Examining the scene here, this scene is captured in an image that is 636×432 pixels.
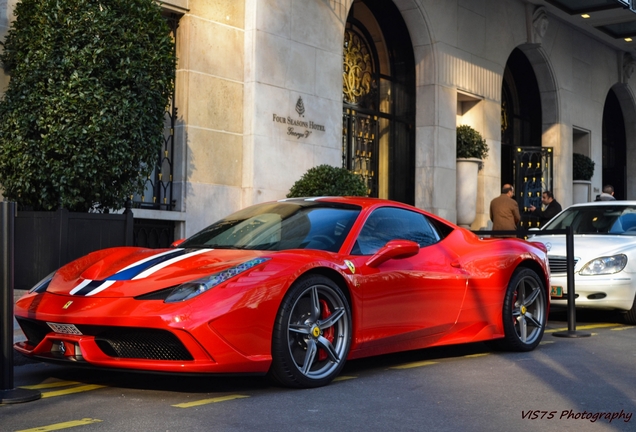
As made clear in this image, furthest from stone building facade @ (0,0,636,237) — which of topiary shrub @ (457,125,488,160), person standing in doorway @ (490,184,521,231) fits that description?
person standing in doorway @ (490,184,521,231)

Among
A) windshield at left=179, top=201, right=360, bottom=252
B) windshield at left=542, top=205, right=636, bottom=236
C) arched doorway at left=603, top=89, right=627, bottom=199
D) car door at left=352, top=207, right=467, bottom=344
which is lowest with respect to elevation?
car door at left=352, top=207, right=467, bottom=344

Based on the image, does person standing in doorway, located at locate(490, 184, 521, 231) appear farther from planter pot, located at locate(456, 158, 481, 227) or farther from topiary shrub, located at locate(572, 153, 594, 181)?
topiary shrub, located at locate(572, 153, 594, 181)

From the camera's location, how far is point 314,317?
19.5 feet

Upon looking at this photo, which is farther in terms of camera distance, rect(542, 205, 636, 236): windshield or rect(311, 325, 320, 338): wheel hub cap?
rect(542, 205, 636, 236): windshield

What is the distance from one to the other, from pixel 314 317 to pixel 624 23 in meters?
21.5

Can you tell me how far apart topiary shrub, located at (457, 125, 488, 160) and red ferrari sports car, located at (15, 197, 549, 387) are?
12.6m

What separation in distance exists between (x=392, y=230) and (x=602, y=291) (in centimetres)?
454

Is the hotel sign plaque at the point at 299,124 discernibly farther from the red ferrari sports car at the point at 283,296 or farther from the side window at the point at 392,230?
the side window at the point at 392,230

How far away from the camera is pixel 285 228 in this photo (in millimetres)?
6754

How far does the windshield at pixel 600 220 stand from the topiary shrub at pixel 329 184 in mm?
3084

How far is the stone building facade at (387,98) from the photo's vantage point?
14156 mm

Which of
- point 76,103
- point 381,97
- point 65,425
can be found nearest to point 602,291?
point 76,103

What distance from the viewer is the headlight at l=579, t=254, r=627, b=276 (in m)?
10.8

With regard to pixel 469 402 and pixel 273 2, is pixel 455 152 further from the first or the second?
pixel 469 402
